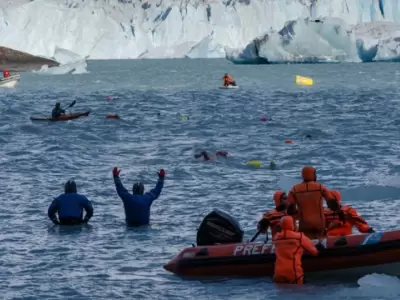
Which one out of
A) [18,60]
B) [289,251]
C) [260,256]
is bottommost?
[260,256]

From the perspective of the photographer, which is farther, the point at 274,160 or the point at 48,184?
the point at 274,160

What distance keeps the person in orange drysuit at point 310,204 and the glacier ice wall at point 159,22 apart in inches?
5136

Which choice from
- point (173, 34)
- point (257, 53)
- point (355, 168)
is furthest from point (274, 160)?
point (173, 34)

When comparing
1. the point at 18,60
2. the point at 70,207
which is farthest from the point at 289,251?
the point at 18,60

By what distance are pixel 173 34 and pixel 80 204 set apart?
529 ft

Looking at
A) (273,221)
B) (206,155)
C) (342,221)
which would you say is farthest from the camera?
(206,155)

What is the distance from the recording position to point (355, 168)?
24.5 meters

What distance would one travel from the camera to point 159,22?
181625mm

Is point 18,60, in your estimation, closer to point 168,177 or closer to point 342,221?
point 168,177

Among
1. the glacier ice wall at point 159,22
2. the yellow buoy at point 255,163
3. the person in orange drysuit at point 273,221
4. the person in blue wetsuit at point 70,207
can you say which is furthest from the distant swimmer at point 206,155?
the glacier ice wall at point 159,22

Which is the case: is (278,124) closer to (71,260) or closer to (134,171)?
(134,171)

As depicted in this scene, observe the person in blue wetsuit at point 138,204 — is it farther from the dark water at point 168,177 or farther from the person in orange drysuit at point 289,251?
the person in orange drysuit at point 289,251

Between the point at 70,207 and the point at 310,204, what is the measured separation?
16.3ft

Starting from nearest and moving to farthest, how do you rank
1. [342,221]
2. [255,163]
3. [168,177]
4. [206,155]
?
[342,221], [168,177], [255,163], [206,155]
